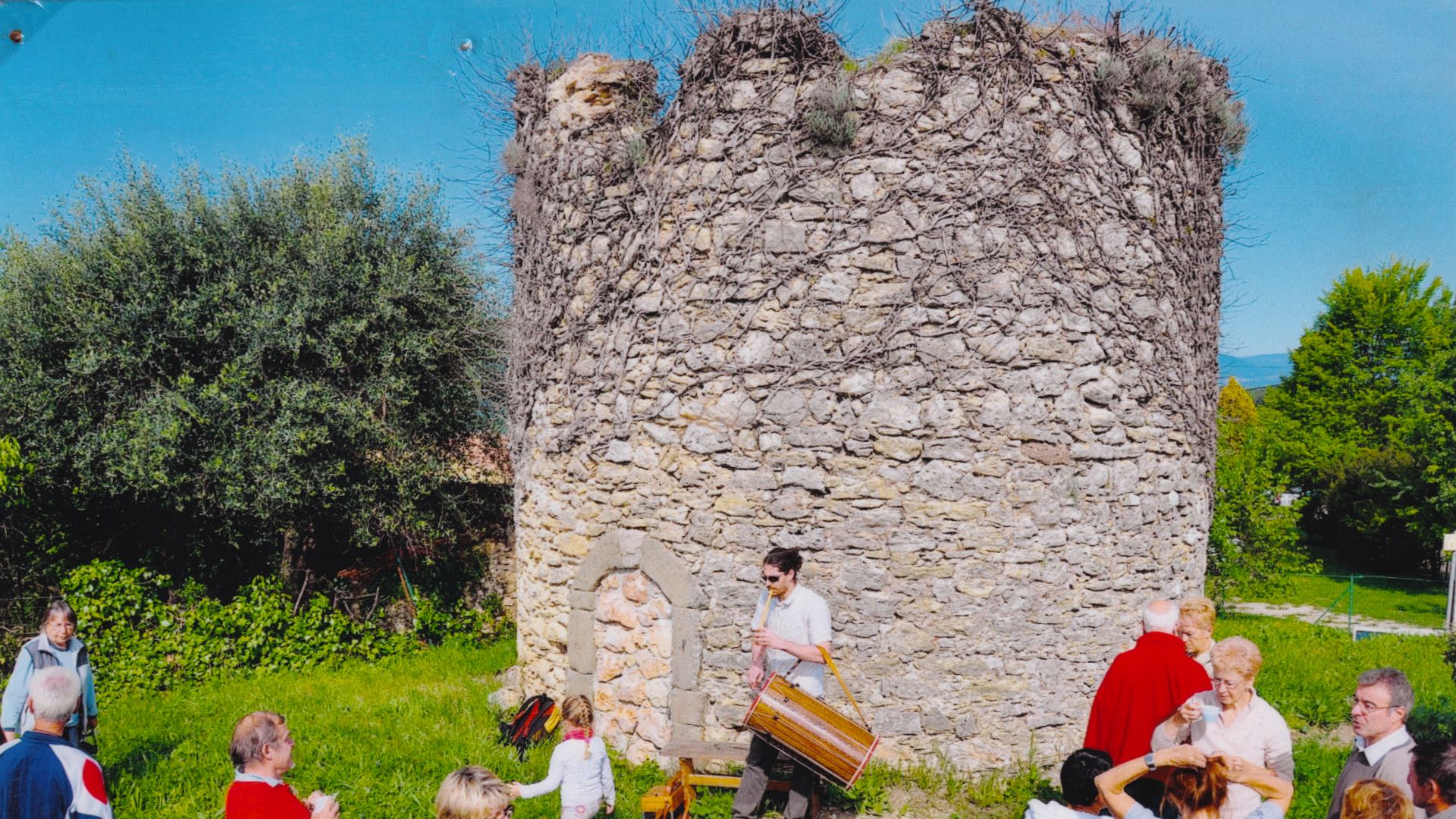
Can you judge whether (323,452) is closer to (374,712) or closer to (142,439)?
(142,439)

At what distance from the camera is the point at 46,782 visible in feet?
11.3

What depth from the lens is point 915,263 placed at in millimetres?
6125

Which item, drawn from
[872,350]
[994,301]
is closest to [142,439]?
[872,350]

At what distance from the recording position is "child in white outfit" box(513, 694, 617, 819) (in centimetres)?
449

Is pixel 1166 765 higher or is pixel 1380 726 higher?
pixel 1380 726

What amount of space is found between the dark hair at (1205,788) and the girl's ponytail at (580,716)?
9.25 ft

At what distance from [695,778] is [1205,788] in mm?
3367

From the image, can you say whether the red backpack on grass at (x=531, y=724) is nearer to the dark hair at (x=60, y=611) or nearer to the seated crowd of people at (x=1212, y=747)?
the dark hair at (x=60, y=611)

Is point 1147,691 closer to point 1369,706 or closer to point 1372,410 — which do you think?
point 1369,706

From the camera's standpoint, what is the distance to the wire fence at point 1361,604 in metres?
16.8

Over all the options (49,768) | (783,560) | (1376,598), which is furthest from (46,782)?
(1376,598)

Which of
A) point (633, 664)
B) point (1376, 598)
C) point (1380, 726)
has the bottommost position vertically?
point (1376, 598)

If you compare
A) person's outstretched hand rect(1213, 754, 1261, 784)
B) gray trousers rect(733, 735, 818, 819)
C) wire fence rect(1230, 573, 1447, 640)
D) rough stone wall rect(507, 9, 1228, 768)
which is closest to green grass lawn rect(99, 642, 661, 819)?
gray trousers rect(733, 735, 818, 819)

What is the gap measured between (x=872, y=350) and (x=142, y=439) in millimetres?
7728
